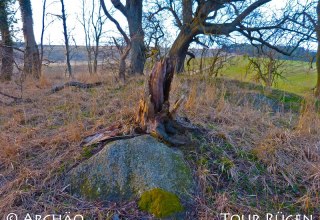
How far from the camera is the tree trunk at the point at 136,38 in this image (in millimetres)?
9047

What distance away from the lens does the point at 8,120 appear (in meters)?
4.41

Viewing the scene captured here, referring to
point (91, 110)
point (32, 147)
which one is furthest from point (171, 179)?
point (91, 110)

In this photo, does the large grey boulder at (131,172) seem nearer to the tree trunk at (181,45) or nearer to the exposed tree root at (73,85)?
the exposed tree root at (73,85)

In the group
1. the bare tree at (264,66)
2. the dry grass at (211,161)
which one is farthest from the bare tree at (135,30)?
the bare tree at (264,66)

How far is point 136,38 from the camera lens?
8875 mm

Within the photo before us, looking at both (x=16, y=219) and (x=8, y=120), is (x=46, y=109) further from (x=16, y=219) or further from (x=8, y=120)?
(x=16, y=219)

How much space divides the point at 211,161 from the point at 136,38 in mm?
6790

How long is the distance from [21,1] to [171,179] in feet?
31.4

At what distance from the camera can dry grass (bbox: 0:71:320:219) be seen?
2.42m

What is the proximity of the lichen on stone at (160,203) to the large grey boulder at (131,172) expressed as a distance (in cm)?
6

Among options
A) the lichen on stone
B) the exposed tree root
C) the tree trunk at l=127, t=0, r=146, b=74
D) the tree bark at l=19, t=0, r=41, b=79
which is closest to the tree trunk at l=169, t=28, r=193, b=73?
the tree trunk at l=127, t=0, r=146, b=74

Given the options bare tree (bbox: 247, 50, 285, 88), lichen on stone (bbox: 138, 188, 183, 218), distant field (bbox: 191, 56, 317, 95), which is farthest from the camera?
bare tree (bbox: 247, 50, 285, 88)

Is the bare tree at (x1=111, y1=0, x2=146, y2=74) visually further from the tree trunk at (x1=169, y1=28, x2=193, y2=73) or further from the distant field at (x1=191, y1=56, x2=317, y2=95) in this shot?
the distant field at (x1=191, y1=56, x2=317, y2=95)

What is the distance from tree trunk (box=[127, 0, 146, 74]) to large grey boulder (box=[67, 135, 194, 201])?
6.36 metres
